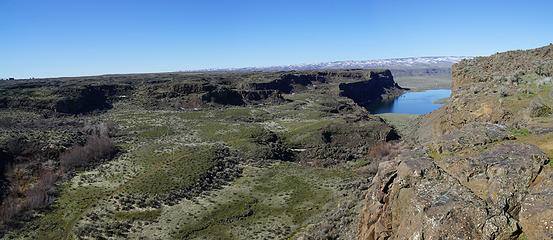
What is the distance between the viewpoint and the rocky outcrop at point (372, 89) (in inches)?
5423

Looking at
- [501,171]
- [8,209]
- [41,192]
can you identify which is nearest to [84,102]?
[41,192]

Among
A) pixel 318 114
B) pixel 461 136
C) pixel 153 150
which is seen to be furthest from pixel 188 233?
pixel 318 114

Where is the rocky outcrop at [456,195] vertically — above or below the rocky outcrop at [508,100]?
below

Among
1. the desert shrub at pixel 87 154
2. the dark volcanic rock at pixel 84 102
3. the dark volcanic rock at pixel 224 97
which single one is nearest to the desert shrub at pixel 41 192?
the desert shrub at pixel 87 154

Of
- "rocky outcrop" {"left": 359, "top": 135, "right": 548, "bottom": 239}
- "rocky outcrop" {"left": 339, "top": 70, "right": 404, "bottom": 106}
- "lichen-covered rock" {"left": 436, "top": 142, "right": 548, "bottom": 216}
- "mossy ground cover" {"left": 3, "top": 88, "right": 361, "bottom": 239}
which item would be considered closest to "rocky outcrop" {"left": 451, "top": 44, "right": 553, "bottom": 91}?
"mossy ground cover" {"left": 3, "top": 88, "right": 361, "bottom": 239}

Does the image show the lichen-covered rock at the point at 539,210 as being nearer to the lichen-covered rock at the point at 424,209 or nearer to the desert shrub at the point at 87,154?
the lichen-covered rock at the point at 424,209

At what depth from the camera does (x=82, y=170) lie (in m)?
38.6

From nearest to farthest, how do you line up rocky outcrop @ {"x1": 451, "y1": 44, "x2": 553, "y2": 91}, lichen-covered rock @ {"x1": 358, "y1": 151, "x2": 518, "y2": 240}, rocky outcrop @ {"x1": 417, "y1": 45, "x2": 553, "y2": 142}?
1. lichen-covered rock @ {"x1": 358, "y1": 151, "x2": 518, "y2": 240}
2. rocky outcrop @ {"x1": 417, "y1": 45, "x2": 553, "y2": 142}
3. rocky outcrop @ {"x1": 451, "y1": 44, "x2": 553, "y2": 91}

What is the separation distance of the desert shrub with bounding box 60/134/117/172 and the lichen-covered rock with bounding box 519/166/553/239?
44.9 m

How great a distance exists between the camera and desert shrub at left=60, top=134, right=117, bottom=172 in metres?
39.2

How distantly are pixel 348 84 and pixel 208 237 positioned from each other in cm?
12597

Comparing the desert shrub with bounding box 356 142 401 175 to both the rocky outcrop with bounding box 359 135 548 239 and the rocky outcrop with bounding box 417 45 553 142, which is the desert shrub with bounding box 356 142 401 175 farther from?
the rocky outcrop with bounding box 359 135 548 239

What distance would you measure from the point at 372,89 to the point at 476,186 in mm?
157056

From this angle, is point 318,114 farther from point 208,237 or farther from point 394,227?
point 394,227
